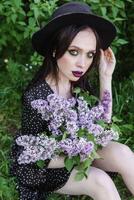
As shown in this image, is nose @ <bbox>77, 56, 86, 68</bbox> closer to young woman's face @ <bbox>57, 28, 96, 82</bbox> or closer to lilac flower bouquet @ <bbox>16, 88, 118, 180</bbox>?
young woman's face @ <bbox>57, 28, 96, 82</bbox>

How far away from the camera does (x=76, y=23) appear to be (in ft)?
9.37

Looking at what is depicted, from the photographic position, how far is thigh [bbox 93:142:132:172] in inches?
123

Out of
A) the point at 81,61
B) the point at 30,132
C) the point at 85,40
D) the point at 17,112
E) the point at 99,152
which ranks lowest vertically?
the point at 17,112

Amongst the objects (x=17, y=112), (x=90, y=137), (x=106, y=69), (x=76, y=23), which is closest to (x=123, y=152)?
(x=90, y=137)

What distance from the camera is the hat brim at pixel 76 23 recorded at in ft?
9.29

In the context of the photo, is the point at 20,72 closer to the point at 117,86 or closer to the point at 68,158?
the point at 117,86

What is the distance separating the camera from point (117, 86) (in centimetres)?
427

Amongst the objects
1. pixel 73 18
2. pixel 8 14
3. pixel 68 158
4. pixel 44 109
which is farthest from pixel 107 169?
pixel 8 14

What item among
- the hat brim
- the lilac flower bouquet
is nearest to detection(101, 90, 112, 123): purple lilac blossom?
the lilac flower bouquet

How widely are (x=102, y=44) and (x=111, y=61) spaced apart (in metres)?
0.18

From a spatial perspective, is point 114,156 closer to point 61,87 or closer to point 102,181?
point 102,181

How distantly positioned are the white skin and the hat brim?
0.06m

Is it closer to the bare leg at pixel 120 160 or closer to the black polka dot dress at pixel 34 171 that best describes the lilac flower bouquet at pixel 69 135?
the black polka dot dress at pixel 34 171

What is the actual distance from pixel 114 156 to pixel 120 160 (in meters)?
0.04
